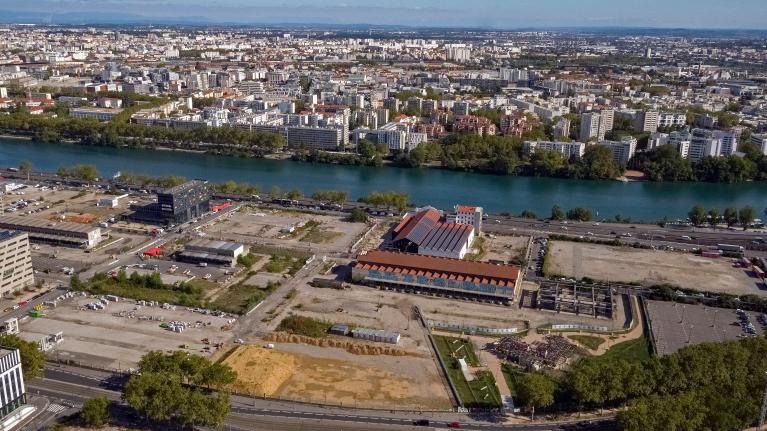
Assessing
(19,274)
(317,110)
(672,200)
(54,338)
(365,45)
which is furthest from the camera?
(365,45)

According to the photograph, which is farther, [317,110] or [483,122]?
[317,110]

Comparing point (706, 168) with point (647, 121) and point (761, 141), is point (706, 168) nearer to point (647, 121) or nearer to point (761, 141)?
point (761, 141)

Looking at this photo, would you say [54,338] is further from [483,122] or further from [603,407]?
[483,122]

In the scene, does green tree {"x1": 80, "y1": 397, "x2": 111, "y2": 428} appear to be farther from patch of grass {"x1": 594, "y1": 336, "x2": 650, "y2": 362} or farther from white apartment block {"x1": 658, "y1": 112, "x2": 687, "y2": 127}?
white apartment block {"x1": 658, "y1": 112, "x2": 687, "y2": 127}

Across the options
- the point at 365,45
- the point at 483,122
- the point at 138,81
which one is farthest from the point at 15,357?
the point at 365,45

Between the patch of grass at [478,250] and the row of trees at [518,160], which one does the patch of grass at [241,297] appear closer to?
the patch of grass at [478,250]

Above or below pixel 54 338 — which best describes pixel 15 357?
above
